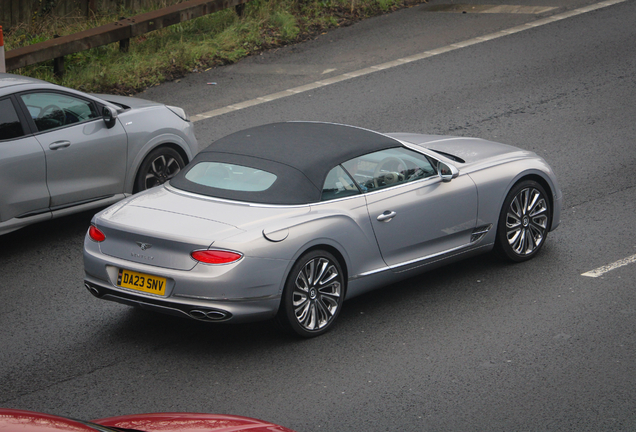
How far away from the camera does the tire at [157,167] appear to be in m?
9.73

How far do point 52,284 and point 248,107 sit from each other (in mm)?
5435

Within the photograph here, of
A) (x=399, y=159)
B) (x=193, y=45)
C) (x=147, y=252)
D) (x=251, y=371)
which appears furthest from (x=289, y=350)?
(x=193, y=45)

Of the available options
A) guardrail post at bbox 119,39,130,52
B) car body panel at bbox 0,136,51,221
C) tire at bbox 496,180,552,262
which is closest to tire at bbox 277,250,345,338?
tire at bbox 496,180,552,262

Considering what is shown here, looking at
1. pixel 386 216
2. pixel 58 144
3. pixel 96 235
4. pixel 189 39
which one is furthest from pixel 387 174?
pixel 189 39

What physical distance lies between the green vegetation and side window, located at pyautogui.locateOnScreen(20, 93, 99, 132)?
4.46 m

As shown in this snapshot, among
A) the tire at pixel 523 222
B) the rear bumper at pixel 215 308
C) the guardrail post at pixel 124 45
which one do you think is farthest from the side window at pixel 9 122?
the guardrail post at pixel 124 45

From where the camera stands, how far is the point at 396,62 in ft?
48.5

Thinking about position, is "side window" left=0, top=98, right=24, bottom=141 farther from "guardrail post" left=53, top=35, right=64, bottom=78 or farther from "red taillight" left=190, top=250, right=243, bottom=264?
"guardrail post" left=53, top=35, right=64, bottom=78

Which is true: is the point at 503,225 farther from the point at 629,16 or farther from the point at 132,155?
the point at 629,16

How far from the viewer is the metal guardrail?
541 inches

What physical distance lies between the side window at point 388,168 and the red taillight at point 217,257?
1.37m

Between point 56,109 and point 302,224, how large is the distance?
11.7 ft

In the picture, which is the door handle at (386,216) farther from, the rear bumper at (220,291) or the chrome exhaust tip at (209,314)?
the chrome exhaust tip at (209,314)

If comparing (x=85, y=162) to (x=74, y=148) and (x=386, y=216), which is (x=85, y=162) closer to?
(x=74, y=148)
